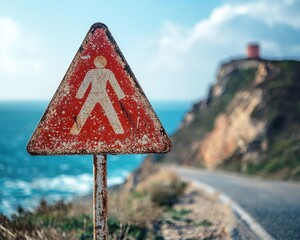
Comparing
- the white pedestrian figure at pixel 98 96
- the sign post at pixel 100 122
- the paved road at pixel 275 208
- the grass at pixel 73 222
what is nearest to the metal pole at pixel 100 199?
the sign post at pixel 100 122

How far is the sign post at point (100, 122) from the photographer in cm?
323

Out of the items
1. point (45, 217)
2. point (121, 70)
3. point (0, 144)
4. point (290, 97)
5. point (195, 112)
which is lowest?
point (45, 217)

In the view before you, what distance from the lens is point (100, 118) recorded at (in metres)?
3.24

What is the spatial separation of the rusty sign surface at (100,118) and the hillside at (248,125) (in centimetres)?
1538

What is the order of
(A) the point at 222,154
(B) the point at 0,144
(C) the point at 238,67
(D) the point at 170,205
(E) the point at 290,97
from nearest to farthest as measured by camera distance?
1. (D) the point at 170,205
2. (E) the point at 290,97
3. (A) the point at 222,154
4. (C) the point at 238,67
5. (B) the point at 0,144


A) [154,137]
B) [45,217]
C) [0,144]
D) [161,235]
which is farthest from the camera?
[0,144]

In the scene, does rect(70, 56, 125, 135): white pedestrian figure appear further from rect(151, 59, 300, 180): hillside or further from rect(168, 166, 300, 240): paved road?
rect(151, 59, 300, 180): hillside

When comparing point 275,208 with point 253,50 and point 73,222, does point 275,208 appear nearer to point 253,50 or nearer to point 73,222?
point 73,222

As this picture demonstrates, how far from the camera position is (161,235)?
20.1ft

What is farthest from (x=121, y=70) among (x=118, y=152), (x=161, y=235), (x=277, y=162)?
(x=277, y=162)

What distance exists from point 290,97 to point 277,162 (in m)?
9.09

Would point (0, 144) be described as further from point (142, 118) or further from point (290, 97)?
point (142, 118)

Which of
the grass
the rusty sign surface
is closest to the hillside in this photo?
the grass

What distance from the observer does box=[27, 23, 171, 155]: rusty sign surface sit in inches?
127
